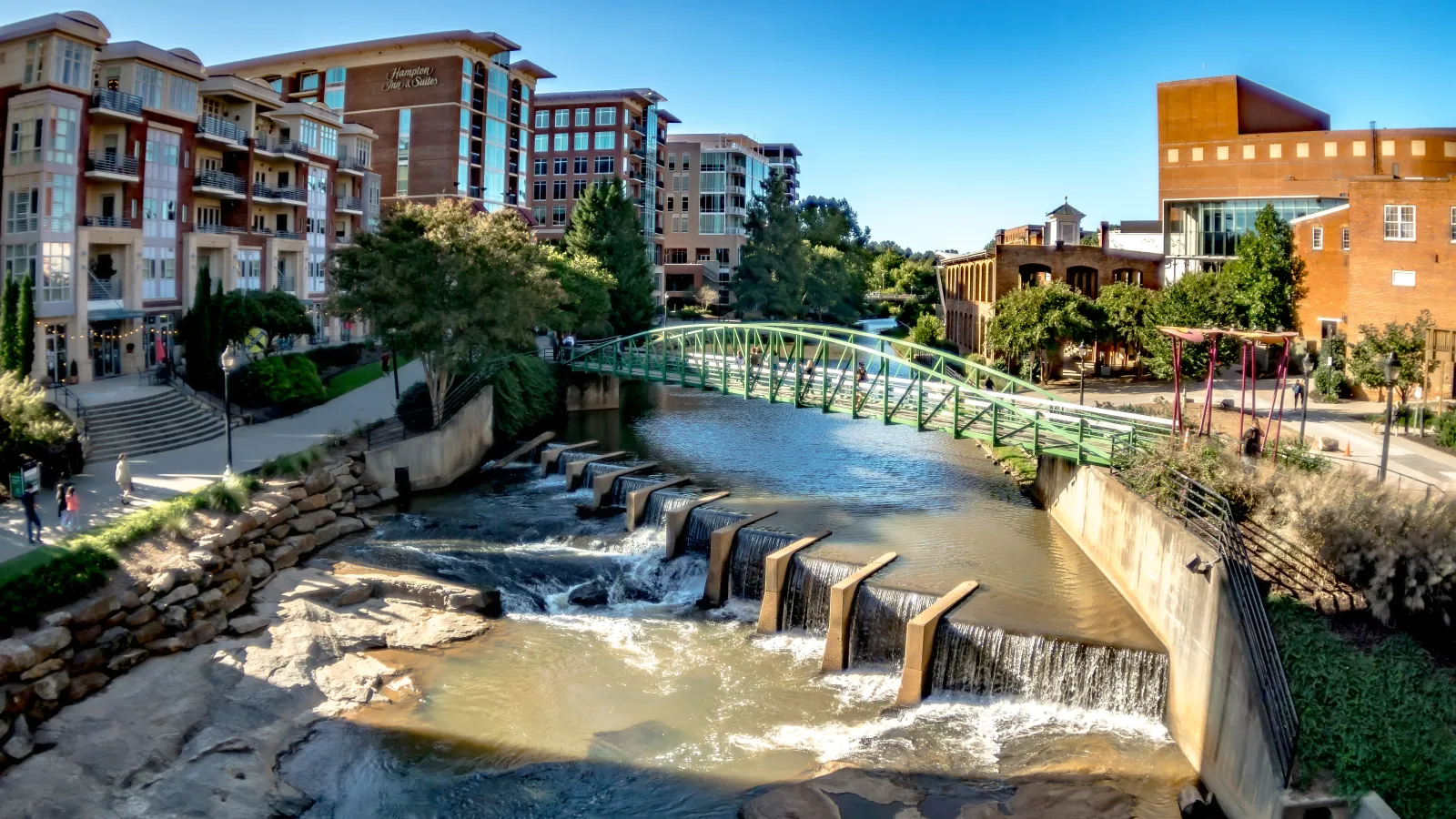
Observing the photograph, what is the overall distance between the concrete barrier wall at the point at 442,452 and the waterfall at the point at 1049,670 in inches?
836

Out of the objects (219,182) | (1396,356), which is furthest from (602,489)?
(219,182)

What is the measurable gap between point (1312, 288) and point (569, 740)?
43392 millimetres

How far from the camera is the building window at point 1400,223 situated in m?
41.6

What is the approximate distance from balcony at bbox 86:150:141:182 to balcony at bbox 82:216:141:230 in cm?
157

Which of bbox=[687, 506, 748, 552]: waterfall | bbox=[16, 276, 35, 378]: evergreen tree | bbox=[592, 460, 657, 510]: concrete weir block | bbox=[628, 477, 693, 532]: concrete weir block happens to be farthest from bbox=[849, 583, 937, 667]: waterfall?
bbox=[16, 276, 35, 378]: evergreen tree

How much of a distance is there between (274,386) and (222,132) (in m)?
18.5

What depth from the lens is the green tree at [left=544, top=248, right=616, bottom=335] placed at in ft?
181

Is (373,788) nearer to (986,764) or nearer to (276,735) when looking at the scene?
(276,735)

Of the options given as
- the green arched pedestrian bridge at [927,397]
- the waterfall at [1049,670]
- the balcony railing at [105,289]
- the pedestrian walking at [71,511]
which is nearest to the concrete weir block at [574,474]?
the green arched pedestrian bridge at [927,397]

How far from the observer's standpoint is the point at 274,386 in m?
39.8

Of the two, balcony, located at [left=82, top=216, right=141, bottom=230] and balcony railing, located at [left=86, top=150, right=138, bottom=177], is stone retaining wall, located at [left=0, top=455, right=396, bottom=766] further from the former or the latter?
balcony railing, located at [left=86, top=150, right=138, bottom=177]

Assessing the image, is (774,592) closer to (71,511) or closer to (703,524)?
(703,524)

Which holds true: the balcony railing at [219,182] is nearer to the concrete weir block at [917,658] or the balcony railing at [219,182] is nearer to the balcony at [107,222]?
the balcony at [107,222]

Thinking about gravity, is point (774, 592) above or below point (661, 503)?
below
